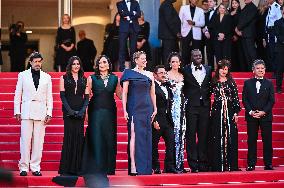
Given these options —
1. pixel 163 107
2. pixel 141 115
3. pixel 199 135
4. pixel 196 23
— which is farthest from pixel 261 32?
pixel 141 115

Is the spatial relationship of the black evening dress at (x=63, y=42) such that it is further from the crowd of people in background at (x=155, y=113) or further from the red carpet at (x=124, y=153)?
the crowd of people in background at (x=155, y=113)

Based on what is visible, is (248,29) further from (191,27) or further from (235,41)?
(191,27)

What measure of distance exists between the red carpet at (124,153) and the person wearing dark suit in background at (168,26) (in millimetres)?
1638

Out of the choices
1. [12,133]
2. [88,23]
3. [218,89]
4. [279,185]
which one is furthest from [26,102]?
[88,23]

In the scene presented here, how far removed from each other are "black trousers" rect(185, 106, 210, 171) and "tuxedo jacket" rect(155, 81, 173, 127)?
1.12 ft

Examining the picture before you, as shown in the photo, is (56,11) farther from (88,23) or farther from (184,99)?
(184,99)

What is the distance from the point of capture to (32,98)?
9891 mm

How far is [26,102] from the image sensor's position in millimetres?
9891

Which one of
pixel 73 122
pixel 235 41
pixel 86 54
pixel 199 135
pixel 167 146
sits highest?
pixel 235 41

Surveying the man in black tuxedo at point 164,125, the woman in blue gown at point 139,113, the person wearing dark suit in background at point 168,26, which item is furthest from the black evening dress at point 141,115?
the person wearing dark suit in background at point 168,26

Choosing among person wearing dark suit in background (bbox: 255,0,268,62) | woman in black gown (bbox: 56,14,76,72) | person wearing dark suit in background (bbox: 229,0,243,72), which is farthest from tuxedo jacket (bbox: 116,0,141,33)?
person wearing dark suit in background (bbox: 255,0,268,62)

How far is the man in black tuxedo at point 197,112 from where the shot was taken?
33.4 feet

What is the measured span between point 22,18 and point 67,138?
493 inches

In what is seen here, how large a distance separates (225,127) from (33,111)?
9.79 ft
